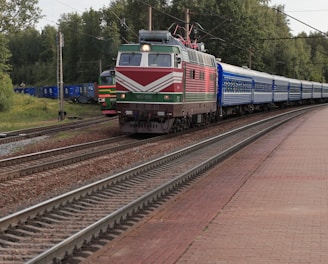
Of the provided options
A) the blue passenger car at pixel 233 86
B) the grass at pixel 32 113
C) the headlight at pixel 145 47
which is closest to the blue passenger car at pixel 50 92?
the grass at pixel 32 113

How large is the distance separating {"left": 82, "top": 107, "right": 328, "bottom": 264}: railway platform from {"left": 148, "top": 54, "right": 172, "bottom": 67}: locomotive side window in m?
8.30

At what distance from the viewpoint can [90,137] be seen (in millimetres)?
21688

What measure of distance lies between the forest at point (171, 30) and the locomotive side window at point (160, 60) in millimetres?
2283

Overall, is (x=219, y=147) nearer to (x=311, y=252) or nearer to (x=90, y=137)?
(x=90, y=137)

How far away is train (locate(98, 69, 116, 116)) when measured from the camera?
38.0 meters

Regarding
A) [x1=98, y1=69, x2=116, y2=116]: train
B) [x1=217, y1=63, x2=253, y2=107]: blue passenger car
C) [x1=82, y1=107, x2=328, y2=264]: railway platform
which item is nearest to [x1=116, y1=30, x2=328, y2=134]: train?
[x1=217, y1=63, x2=253, y2=107]: blue passenger car

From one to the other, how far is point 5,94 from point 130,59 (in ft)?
98.8

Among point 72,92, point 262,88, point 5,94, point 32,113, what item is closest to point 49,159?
point 262,88

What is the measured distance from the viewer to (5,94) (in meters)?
47.8

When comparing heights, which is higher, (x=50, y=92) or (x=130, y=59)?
(x=130, y=59)

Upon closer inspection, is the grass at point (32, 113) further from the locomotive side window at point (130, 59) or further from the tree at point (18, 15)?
the locomotive side window at point (130, 59)

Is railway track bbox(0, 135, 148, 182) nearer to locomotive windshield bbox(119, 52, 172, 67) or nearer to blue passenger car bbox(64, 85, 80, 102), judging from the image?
locomotive windshield bbox(119, 52, 172, 67)

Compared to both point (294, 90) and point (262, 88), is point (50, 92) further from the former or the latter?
point (262, 88)

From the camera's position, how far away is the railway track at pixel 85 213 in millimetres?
6277
